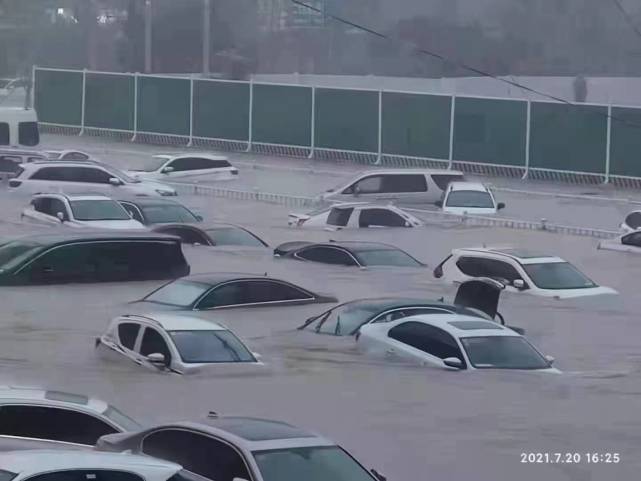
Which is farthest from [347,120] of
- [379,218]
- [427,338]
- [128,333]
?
[128,333]

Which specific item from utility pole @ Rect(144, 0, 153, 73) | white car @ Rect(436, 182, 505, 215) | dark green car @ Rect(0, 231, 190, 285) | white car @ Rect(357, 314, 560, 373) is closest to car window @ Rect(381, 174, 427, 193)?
white car @ Rect(436, 182, 505, 215)

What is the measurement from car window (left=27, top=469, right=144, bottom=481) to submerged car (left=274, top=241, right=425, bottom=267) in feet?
41.2

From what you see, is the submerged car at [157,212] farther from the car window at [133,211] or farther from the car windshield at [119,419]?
the car windshield at [119,419]

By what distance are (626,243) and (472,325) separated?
9956 mm

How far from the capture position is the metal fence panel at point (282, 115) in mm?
36469

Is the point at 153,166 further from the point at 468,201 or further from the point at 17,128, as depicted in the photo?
the point at 468,201

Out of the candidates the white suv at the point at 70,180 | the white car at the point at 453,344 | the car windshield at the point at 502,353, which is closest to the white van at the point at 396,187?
the white suv at the point at 70,180

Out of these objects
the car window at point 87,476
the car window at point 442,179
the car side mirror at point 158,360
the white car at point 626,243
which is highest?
the car window at point 87,476

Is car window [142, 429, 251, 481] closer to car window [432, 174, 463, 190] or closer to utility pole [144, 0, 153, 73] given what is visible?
car window [432, 174, 463, 190]

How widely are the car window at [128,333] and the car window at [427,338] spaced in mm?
2011

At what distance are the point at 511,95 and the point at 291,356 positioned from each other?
28714 mm

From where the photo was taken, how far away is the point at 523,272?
16969mm

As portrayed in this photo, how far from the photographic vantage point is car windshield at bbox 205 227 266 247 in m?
19.9

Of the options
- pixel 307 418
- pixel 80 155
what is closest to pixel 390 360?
pixel 307 418
